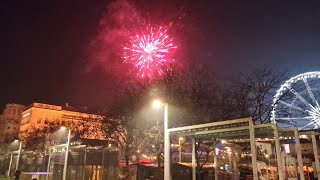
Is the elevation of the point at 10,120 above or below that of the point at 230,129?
above

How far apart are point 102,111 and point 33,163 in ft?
34.5

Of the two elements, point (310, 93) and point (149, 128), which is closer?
point (149, 128)

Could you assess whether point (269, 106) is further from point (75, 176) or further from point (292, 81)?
point (75, 176)

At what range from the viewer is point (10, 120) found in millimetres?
104250

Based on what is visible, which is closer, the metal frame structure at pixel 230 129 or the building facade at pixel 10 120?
the metal frame structure at pixel 230 129

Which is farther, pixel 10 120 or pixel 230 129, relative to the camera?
pixel 10 120

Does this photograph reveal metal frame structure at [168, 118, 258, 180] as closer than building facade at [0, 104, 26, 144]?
Yes

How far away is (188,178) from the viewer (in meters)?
22.5

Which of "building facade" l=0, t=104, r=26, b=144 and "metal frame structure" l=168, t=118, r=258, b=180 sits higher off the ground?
"building facade" l=0, t=104, r=26, b=144

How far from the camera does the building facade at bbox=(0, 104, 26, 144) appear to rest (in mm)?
102312

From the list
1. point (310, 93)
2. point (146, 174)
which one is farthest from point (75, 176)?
point (310, 93)

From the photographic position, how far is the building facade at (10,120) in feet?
336

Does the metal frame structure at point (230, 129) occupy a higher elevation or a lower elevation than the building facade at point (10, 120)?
lower

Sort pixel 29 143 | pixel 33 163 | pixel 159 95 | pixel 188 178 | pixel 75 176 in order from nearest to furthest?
pixel 75 176
pixel 159 95
pixel 188 178
pixel 33 163
pixel 29 143
